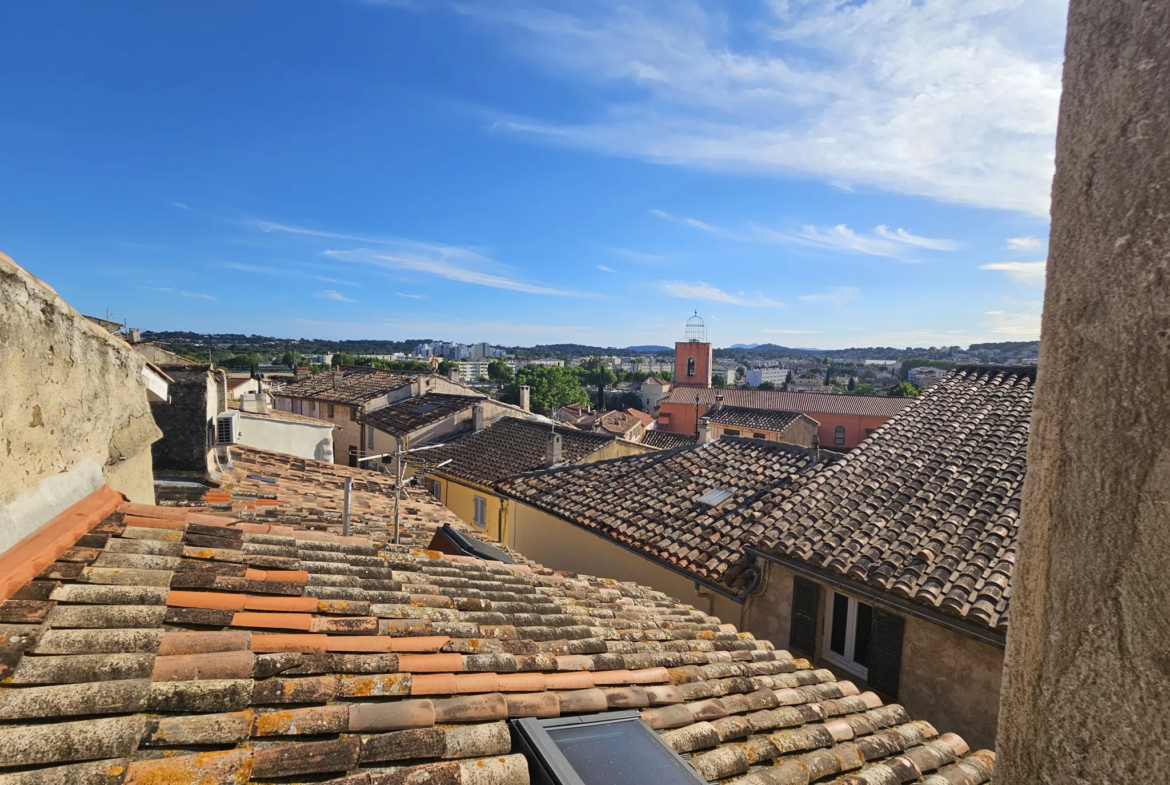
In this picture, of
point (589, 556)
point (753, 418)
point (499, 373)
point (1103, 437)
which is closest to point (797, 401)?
point (753, 418)

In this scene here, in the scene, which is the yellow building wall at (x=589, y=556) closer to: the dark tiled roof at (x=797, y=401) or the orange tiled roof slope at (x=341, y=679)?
the orange tiled roof slope at (x=341, y=679)

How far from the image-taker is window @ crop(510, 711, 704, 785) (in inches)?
94.0

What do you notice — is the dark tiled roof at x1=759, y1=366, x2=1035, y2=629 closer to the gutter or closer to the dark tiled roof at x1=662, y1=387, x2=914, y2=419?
the gutter

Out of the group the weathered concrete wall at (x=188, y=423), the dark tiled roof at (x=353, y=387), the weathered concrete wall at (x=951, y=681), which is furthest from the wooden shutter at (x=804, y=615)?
the dark tiled roof at (x=353, y=387)

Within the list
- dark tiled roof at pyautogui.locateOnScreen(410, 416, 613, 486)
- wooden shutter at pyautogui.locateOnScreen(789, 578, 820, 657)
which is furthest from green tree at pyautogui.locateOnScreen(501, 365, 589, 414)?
wooden shutter at pyautogui.locateOnScreen(789, 578, 820, 657)

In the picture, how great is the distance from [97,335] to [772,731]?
4.59 meters

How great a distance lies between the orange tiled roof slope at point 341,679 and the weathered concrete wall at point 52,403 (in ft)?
1.05

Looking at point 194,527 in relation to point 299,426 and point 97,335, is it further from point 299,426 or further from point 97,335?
point 299,426

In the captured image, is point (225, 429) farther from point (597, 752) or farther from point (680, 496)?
point (597, 752)

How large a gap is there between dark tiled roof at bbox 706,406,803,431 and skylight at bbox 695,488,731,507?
28230 millimetres

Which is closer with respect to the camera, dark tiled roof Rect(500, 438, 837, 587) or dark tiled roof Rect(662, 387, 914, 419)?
dark tiled roof Rect(500, 438, 837, 587)

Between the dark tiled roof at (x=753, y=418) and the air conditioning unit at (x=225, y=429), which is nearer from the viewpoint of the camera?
the air conditioning unit at (x=225, y=429)

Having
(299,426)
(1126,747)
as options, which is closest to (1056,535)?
(1126,747)

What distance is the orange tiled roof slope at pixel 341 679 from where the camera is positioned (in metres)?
2.00
